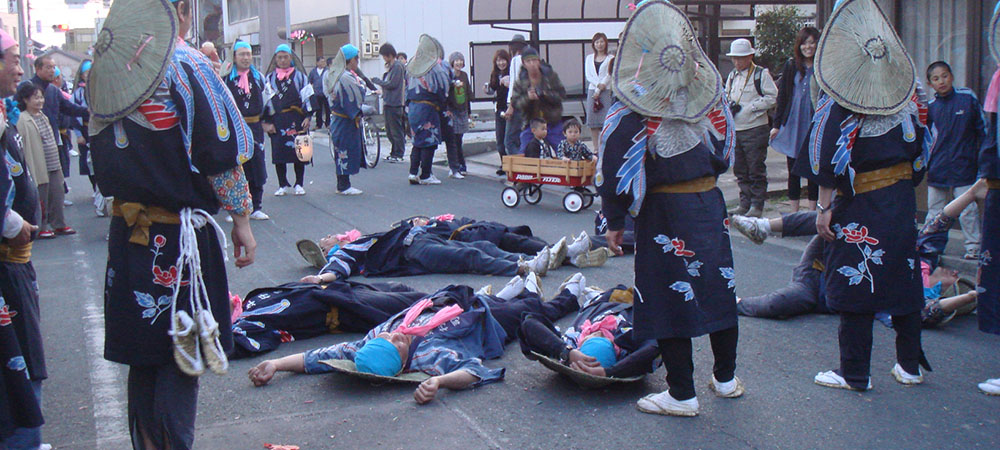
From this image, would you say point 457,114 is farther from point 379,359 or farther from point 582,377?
point 582,377

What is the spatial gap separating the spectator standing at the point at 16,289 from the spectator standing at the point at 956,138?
20.5 ft

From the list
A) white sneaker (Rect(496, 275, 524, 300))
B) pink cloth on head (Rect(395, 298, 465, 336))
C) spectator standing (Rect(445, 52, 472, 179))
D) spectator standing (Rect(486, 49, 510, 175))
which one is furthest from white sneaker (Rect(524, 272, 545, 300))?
spectator standing (Rect(445, 52, 472, 179))

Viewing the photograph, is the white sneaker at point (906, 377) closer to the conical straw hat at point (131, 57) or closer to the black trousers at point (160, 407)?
the black trousers at point (160, 407)

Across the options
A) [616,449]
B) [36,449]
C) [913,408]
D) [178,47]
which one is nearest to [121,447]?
[36,449]

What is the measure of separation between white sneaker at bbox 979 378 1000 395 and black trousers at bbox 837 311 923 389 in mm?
374

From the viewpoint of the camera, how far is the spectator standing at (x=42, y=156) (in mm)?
9266

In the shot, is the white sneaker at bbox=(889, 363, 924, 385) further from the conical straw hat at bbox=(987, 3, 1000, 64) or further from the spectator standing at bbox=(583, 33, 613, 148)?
the spectator standing at bbox=(583, 33, 613, 148)

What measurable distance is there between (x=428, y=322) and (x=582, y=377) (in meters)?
0.97

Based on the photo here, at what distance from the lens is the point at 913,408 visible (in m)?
4.29

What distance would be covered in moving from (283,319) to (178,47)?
2.54m

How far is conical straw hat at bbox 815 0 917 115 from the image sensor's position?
4.28m

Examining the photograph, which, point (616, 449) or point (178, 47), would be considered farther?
point (616, 449)

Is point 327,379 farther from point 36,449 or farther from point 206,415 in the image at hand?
point 36,449

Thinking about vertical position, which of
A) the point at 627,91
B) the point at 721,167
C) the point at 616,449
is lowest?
the point at 616,449
